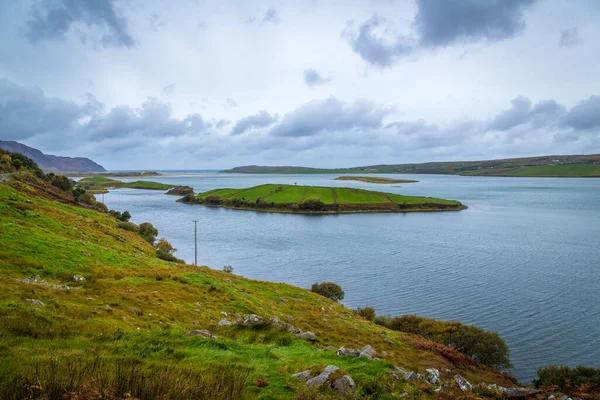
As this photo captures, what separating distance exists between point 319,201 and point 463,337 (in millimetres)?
107818

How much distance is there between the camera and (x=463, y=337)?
2769cm

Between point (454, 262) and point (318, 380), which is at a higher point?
point (318, 380)

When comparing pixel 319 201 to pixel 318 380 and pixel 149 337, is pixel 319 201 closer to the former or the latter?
pixel 149 337

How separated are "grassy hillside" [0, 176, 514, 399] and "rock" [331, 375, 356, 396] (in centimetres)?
43

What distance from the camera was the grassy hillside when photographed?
21.9 feet

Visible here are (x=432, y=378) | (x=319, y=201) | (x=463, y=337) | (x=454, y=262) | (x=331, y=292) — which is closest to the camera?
(x=432, y=378)

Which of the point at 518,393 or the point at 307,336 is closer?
the point at 518,393

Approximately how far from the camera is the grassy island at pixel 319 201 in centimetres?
13425

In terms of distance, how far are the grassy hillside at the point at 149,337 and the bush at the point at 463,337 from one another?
4310mm

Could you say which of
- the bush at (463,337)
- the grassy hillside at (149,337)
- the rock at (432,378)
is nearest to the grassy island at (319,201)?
the bush at (463,337)

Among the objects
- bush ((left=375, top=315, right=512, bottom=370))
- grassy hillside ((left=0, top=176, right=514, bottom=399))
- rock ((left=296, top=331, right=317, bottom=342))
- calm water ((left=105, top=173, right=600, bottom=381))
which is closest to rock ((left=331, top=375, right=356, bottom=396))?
grassy hillside ((left=0, top=176, right=514, bottom=399))

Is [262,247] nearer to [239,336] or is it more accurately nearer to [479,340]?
[479,340]

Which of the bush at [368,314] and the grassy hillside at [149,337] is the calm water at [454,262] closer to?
the bush at [368,314]

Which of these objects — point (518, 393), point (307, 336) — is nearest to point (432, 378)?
point (518, 393)
